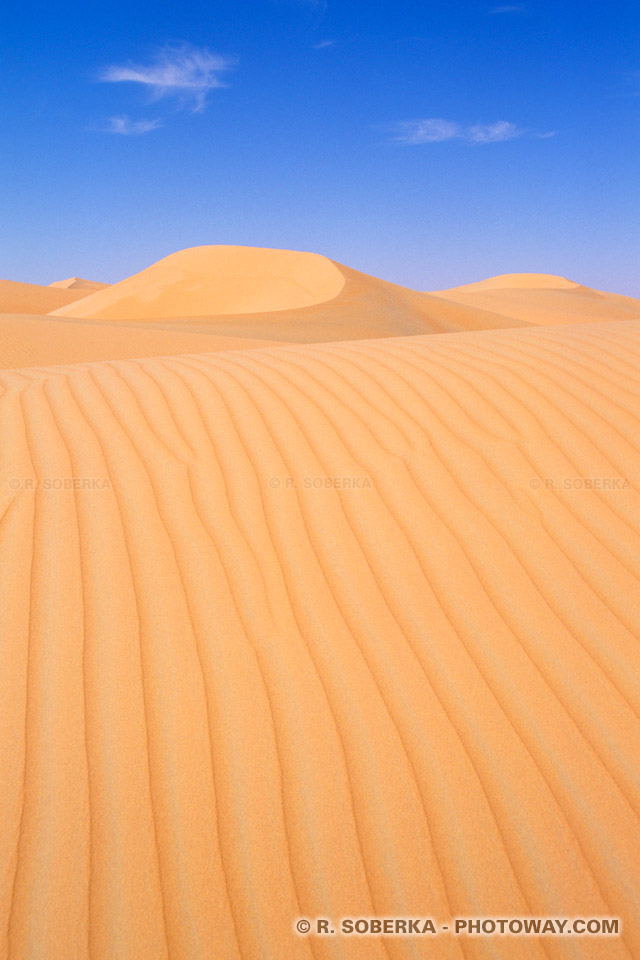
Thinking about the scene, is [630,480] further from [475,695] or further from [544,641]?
[475,695]

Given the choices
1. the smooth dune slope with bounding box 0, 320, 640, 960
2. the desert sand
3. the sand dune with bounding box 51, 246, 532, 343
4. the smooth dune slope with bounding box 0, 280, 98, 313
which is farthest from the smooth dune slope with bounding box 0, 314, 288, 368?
the smooth dune slope with bounding box 0, 280, 98, 313

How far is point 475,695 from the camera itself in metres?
2.13

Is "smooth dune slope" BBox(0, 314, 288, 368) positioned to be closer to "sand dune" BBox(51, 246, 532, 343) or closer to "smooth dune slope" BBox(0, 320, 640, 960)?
"sand dune" BBox(51, 246, 532, 343)

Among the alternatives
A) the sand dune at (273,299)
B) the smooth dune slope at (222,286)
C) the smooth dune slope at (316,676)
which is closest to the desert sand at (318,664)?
the smooth dune slope at (316,676)

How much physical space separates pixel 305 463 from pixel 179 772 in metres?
1.59

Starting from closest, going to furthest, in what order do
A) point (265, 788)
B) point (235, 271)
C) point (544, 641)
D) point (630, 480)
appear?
point (265, 788) → point (544, 641) → point (630, 480) → point (235, 271)

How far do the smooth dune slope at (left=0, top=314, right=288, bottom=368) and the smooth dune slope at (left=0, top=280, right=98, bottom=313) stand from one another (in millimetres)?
29520

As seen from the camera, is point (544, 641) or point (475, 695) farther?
point (544, 641)

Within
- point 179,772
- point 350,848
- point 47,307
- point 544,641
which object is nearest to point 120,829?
point 179,772

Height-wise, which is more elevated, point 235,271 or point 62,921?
point 235,271

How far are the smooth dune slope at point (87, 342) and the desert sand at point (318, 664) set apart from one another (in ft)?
24.9

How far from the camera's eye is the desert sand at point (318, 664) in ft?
5.52

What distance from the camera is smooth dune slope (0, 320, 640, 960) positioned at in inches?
66.2

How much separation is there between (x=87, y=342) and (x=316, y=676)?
11.3 meters
